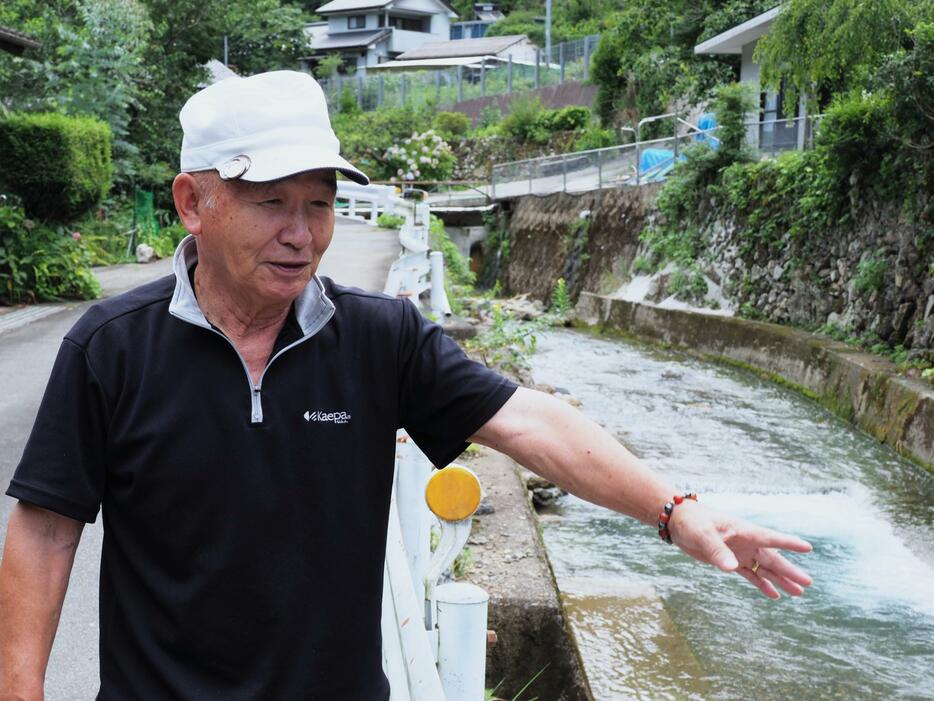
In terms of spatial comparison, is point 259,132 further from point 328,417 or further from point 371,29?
point 371,29

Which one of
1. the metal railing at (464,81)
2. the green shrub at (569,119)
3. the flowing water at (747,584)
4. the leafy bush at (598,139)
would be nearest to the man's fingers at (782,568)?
the flowing water at (747,584)

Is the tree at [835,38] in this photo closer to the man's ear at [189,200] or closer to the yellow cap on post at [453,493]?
the yellow cap on post at [453,493]

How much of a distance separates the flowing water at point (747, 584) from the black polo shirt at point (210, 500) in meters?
3.46

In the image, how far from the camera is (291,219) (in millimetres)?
1926

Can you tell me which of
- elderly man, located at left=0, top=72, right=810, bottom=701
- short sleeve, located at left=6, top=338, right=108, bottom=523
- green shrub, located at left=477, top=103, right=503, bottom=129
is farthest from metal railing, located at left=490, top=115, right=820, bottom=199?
short sleeve, located at left=6, top=338, right=108, bottom=523

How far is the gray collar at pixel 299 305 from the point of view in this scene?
1899 millimetres

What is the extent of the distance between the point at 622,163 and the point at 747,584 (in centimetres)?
2094

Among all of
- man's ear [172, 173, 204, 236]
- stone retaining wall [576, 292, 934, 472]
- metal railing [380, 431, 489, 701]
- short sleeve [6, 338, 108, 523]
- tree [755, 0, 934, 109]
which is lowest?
stone retaining wall [576, 292, 934, 472]

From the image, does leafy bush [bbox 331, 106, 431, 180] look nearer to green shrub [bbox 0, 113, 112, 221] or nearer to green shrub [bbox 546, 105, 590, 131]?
green shrub [bbox 546, 105, 590, 131]

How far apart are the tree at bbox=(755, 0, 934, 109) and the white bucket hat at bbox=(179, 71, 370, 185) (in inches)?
462

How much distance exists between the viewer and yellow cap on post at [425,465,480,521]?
7.84 feet

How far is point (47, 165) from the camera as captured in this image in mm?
13914

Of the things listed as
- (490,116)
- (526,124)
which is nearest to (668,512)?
(526,124)

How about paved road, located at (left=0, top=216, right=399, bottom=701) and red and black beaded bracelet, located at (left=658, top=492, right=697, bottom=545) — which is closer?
red and black beaded bracelet, located at (left=658, top=492, right=697, bottom=545)
